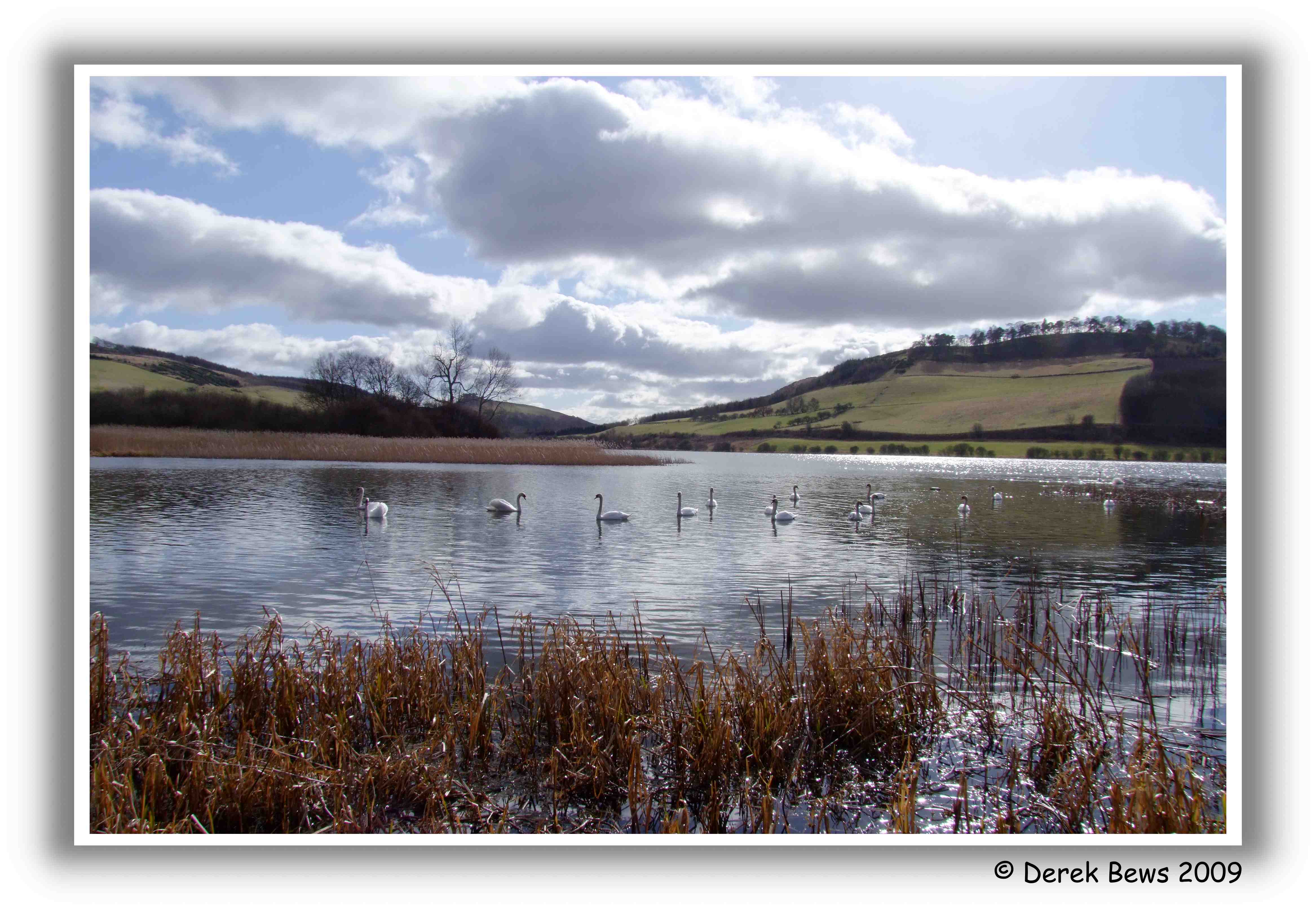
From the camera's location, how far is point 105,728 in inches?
169

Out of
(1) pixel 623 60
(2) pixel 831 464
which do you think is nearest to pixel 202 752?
(1) pixel 623 60

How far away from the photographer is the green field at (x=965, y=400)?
44.8 metres

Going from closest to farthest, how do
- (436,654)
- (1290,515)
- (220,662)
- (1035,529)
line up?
(1290,515), (436,654), (220,662), (1035,529)

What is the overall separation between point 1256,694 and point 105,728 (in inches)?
268

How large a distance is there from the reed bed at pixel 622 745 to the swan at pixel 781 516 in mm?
14720

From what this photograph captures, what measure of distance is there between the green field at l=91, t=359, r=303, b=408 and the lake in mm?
2244

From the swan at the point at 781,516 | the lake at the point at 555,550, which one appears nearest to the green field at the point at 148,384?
the lake at the point at 555,550

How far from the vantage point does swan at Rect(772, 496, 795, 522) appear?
21094 mm

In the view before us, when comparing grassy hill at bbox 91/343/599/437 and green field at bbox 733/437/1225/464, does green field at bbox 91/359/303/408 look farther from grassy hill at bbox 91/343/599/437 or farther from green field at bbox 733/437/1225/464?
green field at bbox 733/437/1225/464

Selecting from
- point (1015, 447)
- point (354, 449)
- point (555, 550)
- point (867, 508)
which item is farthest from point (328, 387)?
point (1015, 447)

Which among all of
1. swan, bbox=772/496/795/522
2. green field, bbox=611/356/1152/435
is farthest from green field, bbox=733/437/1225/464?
swan, bbox=772/496/795/522

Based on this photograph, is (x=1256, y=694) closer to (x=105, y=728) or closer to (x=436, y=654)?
(x=436, y=654)

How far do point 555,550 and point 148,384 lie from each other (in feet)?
27.3

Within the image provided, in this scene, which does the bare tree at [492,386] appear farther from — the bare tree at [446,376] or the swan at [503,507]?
the swan at [503,507]
